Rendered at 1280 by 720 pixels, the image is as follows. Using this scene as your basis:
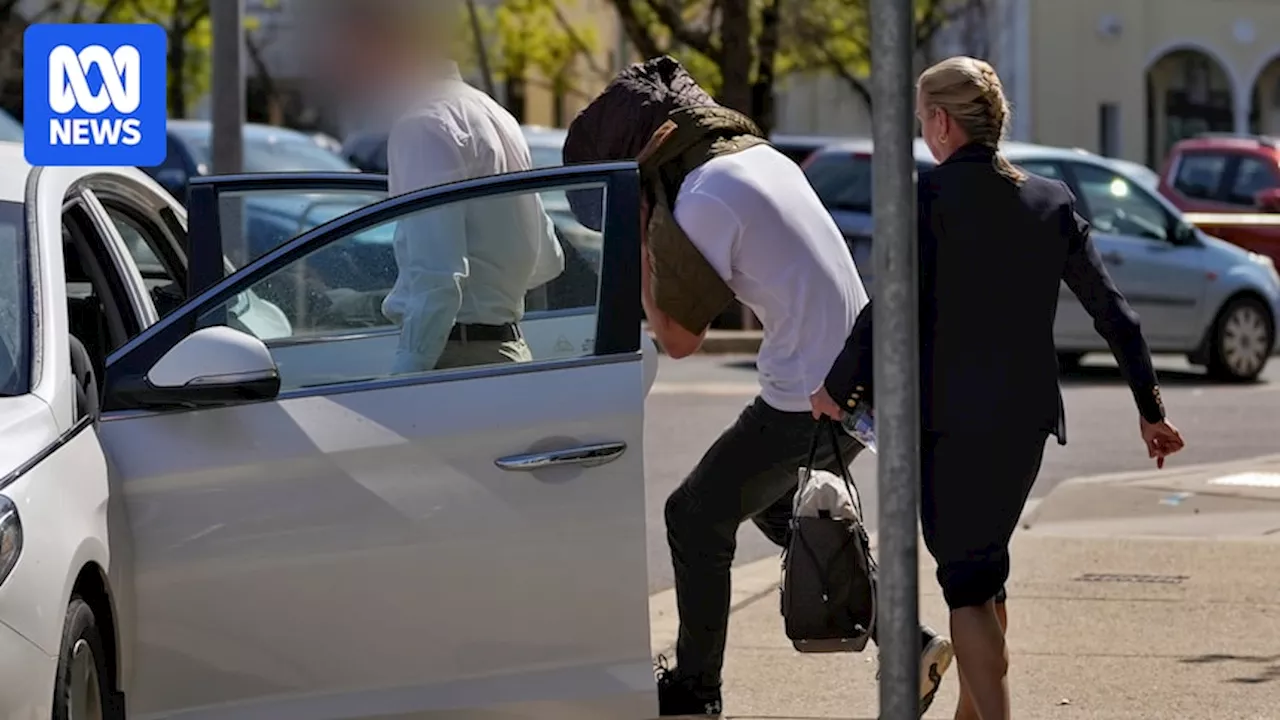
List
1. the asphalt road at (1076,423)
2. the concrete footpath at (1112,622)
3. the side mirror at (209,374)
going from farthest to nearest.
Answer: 1. the asphalt road at (1076,423)
2. the concrete footpath at (1112,622)
3. the side mirror at (209,374)

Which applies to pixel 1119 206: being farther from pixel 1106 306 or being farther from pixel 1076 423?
pixel 1106 306

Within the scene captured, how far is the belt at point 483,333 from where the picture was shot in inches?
199

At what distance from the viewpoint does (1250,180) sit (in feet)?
75.3

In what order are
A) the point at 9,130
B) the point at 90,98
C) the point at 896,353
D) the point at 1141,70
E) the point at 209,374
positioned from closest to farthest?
1. the point at 896,353
2. the point at 209,374
3. the point at 90,98
4. the point at 9,130
5. the point at 1141,70

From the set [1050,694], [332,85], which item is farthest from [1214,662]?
[332,85]

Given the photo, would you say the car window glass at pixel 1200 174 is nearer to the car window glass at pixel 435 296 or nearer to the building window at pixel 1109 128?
the car window glass at pixel 435 296

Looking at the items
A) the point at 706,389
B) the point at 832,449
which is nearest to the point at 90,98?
the point at 706,389

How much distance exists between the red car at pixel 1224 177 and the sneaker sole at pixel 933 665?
17425mm

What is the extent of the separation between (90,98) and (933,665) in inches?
377

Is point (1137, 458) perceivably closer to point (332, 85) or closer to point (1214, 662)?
point (1214, 662)

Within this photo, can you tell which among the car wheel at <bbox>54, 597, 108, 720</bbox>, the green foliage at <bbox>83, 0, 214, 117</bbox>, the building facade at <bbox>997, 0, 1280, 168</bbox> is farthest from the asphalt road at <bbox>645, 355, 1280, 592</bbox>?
the building facade at <bbox>997, 0, 1280, 168</bbox>

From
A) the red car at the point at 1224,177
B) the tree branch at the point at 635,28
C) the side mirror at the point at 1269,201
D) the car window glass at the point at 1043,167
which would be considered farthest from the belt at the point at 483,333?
the side mirror at the point at 1269,201

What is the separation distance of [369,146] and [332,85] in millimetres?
15901

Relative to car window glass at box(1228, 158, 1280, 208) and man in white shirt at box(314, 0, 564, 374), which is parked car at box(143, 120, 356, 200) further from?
man in white shirt at box(314, 0, 564, 374)
